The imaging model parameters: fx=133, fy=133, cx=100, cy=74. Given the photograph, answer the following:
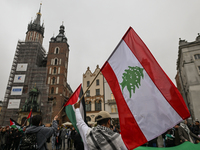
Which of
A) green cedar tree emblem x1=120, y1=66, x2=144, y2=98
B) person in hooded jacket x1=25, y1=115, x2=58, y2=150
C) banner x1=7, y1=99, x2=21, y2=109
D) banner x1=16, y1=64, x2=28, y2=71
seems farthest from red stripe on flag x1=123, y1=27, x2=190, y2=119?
banner x1=16, y1=64, x2=28, y2=71

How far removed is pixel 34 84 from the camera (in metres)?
39.8

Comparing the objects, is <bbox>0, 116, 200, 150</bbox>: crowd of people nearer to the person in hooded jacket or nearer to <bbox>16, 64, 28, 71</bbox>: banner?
the person in hooded jacket

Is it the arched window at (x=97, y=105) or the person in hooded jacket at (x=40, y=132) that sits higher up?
the arched window at (x=97, y=105)

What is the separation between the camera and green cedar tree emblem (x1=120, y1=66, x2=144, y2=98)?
334 cm

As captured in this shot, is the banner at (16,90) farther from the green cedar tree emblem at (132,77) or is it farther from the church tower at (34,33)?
the green cedar tree emblem at (132,77)

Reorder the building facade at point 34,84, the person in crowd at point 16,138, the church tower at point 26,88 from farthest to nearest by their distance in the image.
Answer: the building facade at point 34,84, the church tower at point 26,88, the person in crowd at point 16,138

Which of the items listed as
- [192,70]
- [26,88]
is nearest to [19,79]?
[26,88]

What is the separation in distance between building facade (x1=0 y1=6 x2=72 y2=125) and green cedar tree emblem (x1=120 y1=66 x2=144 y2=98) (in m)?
36.2

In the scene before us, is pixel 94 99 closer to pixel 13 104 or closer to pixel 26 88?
pixel 26 88

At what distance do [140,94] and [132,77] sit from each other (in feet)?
1.71

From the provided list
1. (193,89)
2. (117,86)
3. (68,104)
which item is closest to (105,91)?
(193,89)

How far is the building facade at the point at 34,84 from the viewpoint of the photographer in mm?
35656

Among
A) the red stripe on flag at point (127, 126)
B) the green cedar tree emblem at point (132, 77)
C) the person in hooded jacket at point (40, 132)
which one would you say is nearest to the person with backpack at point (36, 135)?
the person in hooded jacket at point (40, 132)

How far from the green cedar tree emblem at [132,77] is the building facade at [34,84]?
119 ft
